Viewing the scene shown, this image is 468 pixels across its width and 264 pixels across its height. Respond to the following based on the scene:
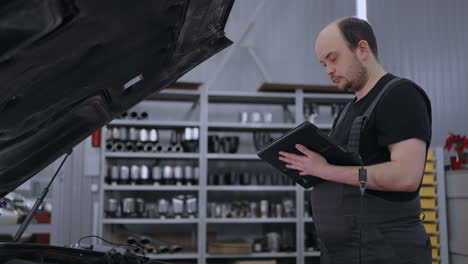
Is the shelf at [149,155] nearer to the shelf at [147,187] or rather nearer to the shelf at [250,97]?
the shelf at [147,187]

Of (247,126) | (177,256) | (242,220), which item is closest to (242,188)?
(242,220)

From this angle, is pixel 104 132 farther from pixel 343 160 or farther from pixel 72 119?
pixel 343 160

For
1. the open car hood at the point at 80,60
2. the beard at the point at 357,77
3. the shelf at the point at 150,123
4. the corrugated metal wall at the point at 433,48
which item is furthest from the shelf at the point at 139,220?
the corrugated metal wall at the point at 433,48

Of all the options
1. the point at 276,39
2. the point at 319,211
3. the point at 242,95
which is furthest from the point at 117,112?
the point at 276,39

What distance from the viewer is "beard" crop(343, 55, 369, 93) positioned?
1.24 meters

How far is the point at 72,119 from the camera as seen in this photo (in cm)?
128

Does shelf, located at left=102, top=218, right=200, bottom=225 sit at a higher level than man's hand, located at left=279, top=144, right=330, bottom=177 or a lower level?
lower

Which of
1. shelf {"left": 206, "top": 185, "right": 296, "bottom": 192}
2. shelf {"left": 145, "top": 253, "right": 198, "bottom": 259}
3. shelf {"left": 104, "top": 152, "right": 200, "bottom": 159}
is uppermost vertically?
shelf {"left": 104, "top": 152, "right": 200, "bottom": 159}

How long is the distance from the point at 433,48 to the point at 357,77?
472 cm

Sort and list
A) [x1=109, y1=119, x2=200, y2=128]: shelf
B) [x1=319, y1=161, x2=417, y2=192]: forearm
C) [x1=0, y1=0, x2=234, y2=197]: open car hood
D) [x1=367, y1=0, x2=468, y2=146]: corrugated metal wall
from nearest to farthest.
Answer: [x1=0, y1=0, x2=234, y2=197]: open car hood, [x1=319, y1=161, x2=417, y2=192]: forearm, [x1=109, y1=119, x2=200, y2=128]: shelf, [x1=367, y1=0, x2=468, y2=146]: corrugated metal wall

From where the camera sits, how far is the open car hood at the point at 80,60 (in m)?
0.66

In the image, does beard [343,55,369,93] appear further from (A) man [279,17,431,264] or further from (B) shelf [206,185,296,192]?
(B) shelf [206,185,296,192]

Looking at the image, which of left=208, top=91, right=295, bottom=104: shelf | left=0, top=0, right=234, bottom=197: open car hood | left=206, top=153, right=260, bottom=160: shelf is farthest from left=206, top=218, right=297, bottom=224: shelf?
left=0, top=0, right=234, bottom=197: open car hood

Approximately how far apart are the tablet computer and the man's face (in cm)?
21
